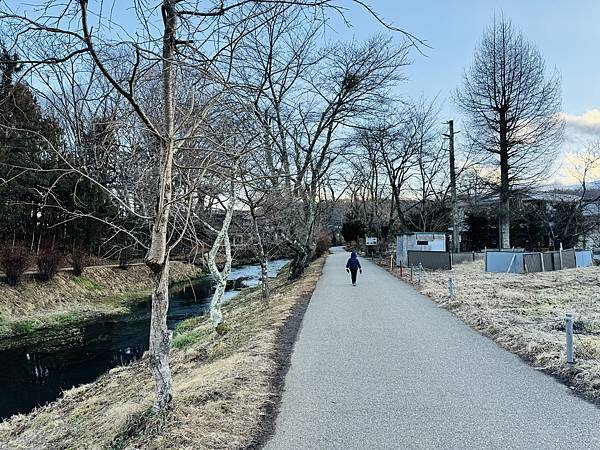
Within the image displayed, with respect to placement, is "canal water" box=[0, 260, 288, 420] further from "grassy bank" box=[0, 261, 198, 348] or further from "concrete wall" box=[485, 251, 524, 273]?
"concrete wall" box=[485, 251, 524, 273]

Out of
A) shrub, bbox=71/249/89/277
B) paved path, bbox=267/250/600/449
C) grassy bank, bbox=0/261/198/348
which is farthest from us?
shrub, bbox=71/249/89/277

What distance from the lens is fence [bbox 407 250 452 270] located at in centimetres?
2539

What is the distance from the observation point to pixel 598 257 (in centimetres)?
2744

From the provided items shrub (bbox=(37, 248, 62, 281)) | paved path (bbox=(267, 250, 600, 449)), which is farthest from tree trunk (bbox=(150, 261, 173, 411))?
shrub (bbox=(37, 248, 62, 281))

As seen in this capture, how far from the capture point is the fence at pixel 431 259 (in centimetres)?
2539

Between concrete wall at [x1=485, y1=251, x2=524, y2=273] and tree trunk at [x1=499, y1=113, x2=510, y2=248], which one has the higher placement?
tree trunk at [x1=499, y1=113, x2=510, y2=248]

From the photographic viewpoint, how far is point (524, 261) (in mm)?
21969

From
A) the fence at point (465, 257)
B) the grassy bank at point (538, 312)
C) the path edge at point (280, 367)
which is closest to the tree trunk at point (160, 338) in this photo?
the path edge at point (280, 367)

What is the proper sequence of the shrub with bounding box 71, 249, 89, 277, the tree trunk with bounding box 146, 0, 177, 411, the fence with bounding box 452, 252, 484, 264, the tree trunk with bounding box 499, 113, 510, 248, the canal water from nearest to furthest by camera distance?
the tree trunk with bounding box 146, 0, 177, 411 < the canal water < the shrub with bounding box 71, 249, 89, 277 < the fence with bounding box 452, 252, 484, 264 < the tree trunk with bounding box 499, 113, 510, 248

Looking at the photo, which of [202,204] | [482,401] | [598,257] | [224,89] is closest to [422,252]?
[598,257]

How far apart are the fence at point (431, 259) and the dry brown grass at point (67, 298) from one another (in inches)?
627

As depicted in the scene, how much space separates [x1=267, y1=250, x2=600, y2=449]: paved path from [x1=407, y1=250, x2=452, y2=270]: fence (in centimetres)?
1606

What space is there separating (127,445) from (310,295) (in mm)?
11986

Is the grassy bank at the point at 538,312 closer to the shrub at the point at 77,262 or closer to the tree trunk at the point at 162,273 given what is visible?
the tree trunk at the point at 162,273
